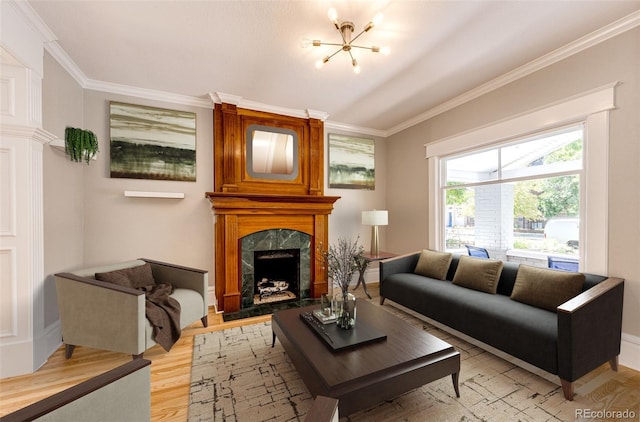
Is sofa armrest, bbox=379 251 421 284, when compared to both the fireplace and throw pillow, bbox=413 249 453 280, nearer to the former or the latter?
throw pillow, bbox=413 249 453 280

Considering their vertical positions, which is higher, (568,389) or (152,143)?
(152,143)

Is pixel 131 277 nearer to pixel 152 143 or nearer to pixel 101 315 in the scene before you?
pixel 101 315

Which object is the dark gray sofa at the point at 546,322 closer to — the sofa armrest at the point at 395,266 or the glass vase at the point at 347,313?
the sofa armrest at the point at 395,266

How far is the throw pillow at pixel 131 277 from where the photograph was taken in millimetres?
2446

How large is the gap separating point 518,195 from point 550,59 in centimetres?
139

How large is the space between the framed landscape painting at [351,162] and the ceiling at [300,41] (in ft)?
3.67

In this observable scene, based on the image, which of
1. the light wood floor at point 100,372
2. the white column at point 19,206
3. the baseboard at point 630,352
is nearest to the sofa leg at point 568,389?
the light wood floor at point 100,372

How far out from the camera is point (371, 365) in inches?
62.0

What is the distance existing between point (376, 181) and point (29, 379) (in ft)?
15.4

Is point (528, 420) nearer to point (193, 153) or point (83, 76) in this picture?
point (193, 153)

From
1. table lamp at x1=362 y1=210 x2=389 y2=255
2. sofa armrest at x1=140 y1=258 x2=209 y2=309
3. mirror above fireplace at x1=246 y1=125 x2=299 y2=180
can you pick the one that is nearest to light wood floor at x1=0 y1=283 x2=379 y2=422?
sofa armrest at x1=140 y1=258 x2=209 y2=309

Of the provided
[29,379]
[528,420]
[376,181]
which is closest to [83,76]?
[29,379]

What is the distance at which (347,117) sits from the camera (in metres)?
4.18

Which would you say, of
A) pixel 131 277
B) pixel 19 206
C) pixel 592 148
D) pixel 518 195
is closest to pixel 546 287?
pixel 518 195
